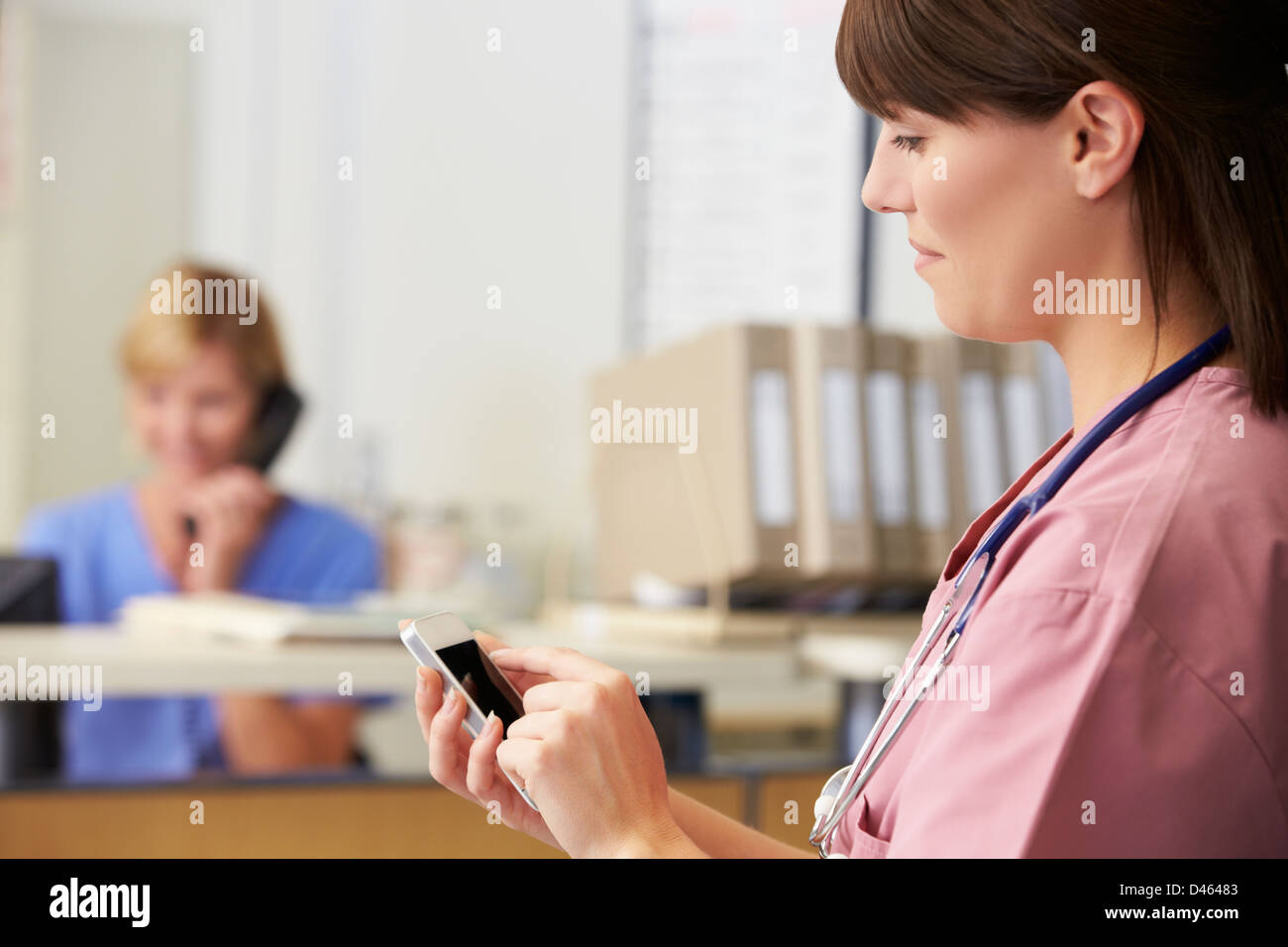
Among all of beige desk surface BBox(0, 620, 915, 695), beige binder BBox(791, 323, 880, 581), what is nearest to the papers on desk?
beige desk surface BBox(0, 620, 915, 695)

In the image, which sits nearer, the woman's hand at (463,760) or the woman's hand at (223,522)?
the woman's hand at (463,760)

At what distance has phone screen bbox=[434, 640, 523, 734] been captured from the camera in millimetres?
660

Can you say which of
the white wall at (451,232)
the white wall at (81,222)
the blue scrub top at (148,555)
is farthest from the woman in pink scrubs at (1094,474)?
the white wall at (81,222)

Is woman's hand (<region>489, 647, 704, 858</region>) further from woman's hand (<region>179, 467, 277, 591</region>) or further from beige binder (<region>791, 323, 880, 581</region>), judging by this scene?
woman's hand (<region>179, 467, 277, 591</region>)

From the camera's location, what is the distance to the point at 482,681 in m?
0.67

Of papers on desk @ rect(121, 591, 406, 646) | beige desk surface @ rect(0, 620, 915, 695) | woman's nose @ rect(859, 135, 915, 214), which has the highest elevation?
woman's nose @ rect(859, 135, 915, 214)

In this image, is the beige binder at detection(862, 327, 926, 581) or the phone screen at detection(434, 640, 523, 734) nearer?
the phone screen at detection(434, 640, 523, 734)

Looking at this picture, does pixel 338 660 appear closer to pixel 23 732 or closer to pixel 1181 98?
pixel 23 732

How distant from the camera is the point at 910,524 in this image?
186cm

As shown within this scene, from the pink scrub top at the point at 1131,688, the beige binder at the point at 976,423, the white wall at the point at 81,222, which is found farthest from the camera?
the white wall at the point at 81,222

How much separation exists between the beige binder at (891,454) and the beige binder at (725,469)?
13cm

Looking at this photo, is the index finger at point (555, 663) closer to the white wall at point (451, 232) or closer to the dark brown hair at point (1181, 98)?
the dark brown hair at point (1181, 98)

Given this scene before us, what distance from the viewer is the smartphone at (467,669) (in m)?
0.66
